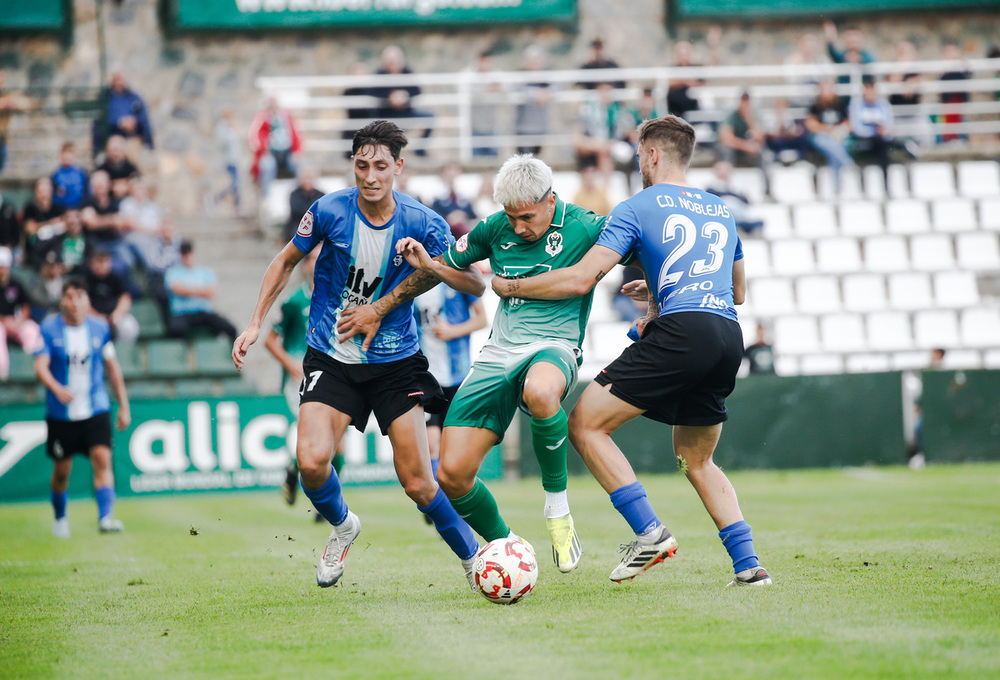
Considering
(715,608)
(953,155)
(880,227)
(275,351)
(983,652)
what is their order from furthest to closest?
(953,155), (880,227), (275,351), (715,608), (983,652)

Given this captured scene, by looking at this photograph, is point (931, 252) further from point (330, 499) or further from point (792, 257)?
point (330, 499)

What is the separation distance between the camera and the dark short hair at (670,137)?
5883mm

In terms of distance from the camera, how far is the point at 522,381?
593 cm

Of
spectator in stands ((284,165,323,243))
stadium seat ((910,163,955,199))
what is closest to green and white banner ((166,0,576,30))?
stadium seat ((910,163,955,199))

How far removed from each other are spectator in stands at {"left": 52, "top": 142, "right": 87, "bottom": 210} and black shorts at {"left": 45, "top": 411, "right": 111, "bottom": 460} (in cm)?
761

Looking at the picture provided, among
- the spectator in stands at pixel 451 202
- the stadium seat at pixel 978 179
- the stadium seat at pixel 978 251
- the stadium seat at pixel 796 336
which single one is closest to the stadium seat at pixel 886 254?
the stadium seat at pixel 978 251

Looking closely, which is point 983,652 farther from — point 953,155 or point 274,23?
point 274,23

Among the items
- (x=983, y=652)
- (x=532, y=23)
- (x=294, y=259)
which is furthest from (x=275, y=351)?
(x=532, y=23)

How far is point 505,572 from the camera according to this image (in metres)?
5.52

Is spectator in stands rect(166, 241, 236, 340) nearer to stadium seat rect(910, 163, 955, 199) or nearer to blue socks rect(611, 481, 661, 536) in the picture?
blue socks rect(611, 481, 661, 536)

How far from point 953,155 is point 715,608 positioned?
62.7ft

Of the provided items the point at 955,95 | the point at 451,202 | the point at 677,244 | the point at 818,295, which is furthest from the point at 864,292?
the point at 677,244

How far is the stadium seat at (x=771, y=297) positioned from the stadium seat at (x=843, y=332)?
2.13 feet

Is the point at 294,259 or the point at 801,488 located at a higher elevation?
the point at 294,259
